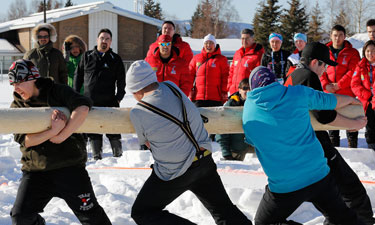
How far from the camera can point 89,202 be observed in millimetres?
3656

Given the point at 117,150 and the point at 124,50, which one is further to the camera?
the point at 124,50

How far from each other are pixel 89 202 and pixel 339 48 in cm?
596

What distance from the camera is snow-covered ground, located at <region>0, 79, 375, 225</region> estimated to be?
488 centimetres

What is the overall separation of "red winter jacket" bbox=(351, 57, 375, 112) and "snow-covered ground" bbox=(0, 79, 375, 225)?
1.02 metres

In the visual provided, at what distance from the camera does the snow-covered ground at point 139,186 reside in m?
4.88

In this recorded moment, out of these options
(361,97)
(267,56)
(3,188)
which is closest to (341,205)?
(3,188)

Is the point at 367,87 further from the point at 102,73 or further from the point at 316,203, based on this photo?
the point at 316,203

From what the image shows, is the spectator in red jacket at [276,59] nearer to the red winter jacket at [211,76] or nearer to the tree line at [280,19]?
the red winter jacket at [211,76]

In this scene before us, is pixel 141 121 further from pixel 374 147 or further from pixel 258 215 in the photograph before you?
pixel 374 147

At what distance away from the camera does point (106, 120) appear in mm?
3914

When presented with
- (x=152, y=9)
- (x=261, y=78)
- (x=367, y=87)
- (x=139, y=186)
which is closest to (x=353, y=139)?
(x=367, y=87)

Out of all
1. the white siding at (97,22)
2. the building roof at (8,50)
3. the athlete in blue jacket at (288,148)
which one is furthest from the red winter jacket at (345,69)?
the building roof at (8,50)

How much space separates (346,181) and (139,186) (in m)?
2.68

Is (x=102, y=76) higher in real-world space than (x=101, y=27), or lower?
lower
